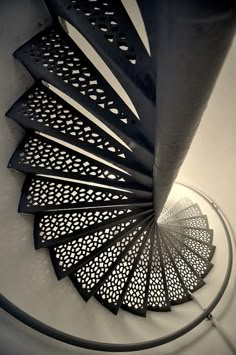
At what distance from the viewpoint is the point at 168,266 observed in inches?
125

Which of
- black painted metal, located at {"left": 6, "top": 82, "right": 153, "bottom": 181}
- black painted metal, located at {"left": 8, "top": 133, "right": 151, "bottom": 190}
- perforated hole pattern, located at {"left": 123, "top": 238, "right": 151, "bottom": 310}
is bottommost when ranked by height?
perforated hole pattern, located at {"left": 123, "top": 238, "right": 151, "bottom": 310}

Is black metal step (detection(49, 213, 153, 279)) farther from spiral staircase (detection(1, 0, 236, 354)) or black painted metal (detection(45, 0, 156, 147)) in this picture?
black painted metal (detection(45, 0, 156, 147))

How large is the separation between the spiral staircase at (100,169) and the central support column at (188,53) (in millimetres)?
298

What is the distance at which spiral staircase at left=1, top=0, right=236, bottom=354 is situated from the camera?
120cm

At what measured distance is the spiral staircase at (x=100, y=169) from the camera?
47.1 inches

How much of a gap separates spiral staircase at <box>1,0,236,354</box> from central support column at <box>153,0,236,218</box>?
0.98ft

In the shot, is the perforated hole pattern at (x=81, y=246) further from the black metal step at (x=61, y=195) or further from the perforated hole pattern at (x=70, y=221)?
the black metal step at (x=61, y=195)

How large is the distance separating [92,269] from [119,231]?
0.44m

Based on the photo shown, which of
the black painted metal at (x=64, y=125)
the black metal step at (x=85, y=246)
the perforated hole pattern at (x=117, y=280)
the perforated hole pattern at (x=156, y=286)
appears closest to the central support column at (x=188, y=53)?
the black painted metal at (x=64, y=125)

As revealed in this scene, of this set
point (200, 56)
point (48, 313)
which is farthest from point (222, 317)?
point (200, 56)

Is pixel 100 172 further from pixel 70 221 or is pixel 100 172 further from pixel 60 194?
pixel 70 221

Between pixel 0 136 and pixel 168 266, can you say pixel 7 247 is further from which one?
pixel 168 266

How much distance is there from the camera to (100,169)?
86.7 inches

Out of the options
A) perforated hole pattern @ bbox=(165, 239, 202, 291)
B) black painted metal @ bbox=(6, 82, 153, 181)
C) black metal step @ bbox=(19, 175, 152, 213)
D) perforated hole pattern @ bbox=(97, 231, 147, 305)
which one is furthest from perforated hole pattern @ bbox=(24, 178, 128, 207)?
perforated hole pattern @ bbox=(165, 239, 202, 291)
